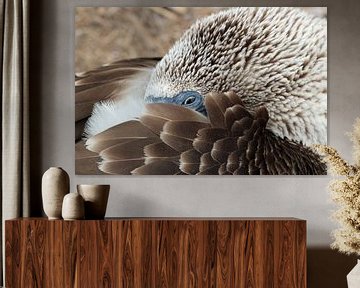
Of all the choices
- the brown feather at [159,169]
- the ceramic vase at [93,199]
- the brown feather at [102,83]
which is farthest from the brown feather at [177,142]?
the ceramic vase at [93,199]

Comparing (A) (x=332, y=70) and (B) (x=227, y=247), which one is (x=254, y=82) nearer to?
(A) (x=332, y=70)

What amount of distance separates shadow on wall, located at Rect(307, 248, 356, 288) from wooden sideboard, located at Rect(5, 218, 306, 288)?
51 centimetres

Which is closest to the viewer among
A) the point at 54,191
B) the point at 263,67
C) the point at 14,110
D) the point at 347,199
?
the point at 347,199

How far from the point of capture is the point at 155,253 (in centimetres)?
354

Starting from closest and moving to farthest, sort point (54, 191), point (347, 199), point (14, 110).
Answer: point (347, 199) → point (54, 191) → point (14, 110)

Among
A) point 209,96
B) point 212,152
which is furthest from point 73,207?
point 209,96

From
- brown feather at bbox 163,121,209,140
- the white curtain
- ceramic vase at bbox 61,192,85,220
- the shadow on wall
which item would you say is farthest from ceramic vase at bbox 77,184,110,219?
the shadow on wall

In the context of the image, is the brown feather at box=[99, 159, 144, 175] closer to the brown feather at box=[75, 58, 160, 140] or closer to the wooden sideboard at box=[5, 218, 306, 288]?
the brown feather at box=[75, 58, 160, 140]

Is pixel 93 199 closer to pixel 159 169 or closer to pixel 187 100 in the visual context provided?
pixel 159 169

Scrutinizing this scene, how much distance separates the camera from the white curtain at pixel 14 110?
12.8ft

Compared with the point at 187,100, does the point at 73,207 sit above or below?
below

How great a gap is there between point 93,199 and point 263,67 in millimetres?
1345

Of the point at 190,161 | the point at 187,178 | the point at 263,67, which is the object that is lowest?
the point at 187,178

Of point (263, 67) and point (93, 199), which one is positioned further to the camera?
point (263, 67)
